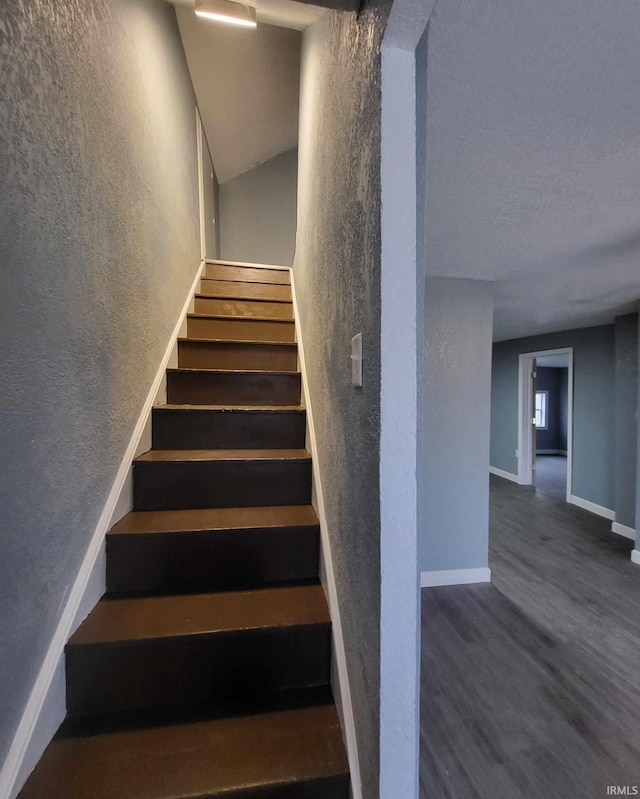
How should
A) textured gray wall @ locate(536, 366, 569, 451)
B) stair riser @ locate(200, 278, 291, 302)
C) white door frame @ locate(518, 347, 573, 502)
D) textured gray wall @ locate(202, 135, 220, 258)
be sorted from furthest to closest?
textured gray wall @ locate(536, 366, 569, 451)
white door frame @ locate(518, 347, 573, 502)
textured gray wall @ locate(202, 135, 220, 258)
stair riser @ locate(200, 278, 291, 302)

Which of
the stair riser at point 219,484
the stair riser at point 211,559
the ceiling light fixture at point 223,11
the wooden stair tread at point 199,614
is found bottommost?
the wooden stair tread at point 199,614

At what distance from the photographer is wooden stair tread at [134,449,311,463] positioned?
1.42 m

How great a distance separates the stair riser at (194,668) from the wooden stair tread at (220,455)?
2.04 ft

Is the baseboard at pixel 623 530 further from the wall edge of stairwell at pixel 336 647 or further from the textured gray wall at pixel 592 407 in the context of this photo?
the wall edge of stairwell at pixel 336 647

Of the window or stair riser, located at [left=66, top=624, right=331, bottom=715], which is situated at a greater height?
the window

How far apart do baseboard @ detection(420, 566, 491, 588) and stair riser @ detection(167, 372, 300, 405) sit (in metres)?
1.70

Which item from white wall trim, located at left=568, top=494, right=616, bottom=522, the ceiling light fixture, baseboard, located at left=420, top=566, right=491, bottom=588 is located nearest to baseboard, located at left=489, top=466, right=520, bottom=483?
white wall trim, located at left=568, top=494, right=616, bottom=522

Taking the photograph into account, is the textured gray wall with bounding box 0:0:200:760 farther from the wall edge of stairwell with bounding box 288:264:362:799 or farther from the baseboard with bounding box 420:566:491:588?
the baseboard with bounding box 420:566:491:588

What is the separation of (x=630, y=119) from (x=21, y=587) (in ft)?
6.92

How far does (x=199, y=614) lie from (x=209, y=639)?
10cm

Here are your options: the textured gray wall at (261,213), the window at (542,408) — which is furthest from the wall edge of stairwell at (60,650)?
the window at (542,408)

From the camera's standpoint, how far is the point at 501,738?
1357mm

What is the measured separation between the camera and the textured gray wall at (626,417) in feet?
10.6

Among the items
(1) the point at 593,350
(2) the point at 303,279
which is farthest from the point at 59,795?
(1) the point at 593,350
